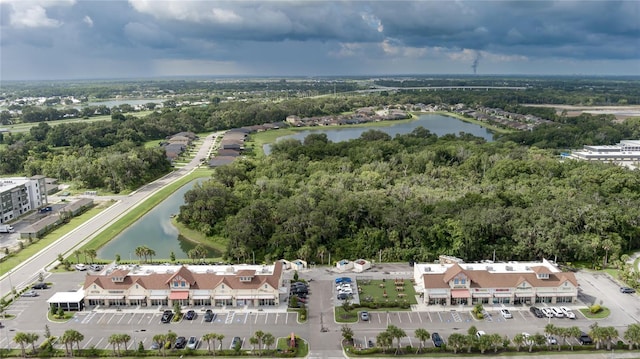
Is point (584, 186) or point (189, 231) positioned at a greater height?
point (584, 186)

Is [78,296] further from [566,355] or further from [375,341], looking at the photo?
[566,355]

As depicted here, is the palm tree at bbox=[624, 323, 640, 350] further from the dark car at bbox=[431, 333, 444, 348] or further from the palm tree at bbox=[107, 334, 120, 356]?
the palm tree at bbox=[107, 334, 120, 356]

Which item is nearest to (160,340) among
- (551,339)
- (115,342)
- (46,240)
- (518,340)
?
(115,342)

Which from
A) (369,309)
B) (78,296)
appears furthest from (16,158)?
(369,309)

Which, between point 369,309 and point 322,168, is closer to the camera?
point 369,309

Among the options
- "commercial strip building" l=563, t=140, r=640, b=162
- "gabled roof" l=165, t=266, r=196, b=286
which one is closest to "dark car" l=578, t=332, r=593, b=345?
"gabled roof" l=165, t=266, r=196, b=286

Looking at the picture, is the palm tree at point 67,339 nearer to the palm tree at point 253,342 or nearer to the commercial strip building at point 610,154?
the palm tree at point 253,342

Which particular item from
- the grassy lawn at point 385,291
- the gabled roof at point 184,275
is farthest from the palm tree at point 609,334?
the gabled roof at point 184,275
